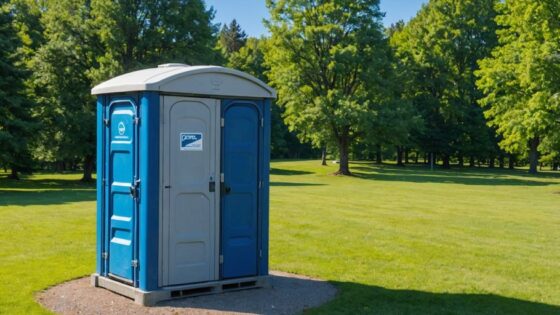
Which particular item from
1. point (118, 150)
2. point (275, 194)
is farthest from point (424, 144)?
point (118, 150)

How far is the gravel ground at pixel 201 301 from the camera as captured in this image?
7207 millimetres

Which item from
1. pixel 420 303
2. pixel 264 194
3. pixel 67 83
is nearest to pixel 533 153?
pixel 67 83

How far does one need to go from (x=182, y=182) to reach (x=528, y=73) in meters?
25.7

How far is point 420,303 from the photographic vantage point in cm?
782

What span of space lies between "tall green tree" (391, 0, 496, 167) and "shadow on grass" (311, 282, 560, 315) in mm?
47797

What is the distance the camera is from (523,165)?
255 feet

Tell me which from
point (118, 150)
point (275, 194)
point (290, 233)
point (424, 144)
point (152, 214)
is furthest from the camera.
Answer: point (424, 144)

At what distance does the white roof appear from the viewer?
7.38 metres

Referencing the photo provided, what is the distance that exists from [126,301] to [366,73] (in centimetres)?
3464

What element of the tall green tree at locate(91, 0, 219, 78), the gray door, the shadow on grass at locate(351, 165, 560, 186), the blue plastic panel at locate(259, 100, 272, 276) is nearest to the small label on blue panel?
the gray door

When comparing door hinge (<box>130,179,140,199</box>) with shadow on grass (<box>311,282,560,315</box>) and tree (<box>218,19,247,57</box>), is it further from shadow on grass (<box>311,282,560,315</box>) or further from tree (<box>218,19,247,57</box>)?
tree (<box>218,19,247,57</box>)

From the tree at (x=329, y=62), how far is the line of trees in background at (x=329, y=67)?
9cm

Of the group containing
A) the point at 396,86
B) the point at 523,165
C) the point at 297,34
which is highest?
the point at 297,34

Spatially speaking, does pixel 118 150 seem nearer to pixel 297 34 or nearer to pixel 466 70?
pixel 297 34
